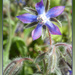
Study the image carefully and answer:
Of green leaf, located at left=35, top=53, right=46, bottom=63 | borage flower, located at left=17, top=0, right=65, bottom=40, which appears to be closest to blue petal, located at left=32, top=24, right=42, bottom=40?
borage flower, located at left=17, top=0, right=65, bottom=40

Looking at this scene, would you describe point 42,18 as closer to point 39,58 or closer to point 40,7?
point 40,7

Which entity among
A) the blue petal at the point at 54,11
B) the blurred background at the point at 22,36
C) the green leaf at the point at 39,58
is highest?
the blue petal at the point at 54,11

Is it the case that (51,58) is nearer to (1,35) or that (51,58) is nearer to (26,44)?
(26,44)

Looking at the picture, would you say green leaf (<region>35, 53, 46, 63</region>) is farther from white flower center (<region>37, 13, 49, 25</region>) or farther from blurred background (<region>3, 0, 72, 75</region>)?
white flower center (<region>37, 13, 49, 25</region>)

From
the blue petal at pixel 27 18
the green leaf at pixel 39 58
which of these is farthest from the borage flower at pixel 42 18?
the green leaf at pixel 39 58

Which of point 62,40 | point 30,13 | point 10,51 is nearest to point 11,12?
point 30,13

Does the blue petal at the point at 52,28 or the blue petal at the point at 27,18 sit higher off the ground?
the blue petal at the point at 27,18

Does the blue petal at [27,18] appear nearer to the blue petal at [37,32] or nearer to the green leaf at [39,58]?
the blue petal at [37,32]

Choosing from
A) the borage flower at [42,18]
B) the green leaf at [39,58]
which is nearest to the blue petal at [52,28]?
the borage flower at [42,18]
